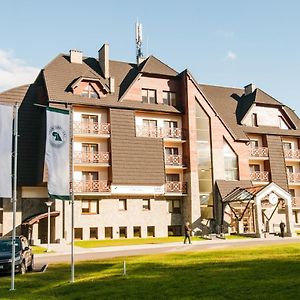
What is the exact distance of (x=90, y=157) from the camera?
38.5 meters

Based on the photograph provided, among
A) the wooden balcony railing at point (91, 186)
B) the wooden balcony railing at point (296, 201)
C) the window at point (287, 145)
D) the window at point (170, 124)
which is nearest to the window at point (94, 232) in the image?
the wooden balcony railing at point (91, 186)

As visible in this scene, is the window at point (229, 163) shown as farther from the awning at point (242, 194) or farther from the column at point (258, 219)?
the column at point (258, 219)

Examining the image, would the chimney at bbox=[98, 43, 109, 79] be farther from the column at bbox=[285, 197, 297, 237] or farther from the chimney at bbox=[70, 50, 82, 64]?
the column at bbox=[285, 197, 297, 237]

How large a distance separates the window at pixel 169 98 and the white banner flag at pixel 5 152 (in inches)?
1165

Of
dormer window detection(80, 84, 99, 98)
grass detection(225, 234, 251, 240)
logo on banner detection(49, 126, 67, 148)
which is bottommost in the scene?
grass detection(225, 234, 251, 240)

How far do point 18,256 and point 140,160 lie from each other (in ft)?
73.5

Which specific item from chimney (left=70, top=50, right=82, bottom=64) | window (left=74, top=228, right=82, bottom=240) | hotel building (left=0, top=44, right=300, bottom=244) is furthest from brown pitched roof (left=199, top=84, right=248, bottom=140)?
window (left=74, top=228, right=82, bottom=240)

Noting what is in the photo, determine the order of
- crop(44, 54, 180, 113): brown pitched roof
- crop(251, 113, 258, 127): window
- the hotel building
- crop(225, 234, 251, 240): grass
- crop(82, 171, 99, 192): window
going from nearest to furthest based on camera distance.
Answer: crop(225, 234, 251, 240): grass → crop(82, 171, 99, 192): window → the hotel building → crop(44, 54, 180, 113): brown pitched roof → crop(251, 113, 258, 127): window

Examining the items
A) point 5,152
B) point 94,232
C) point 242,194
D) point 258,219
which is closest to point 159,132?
point 242,194

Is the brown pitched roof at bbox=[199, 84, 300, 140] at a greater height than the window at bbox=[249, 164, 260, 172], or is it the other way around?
the brown pitched roof at bbox=[199, 84, 300, 140]

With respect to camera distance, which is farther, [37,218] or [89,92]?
[89,92]

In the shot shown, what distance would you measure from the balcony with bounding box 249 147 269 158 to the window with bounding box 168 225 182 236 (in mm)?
11145

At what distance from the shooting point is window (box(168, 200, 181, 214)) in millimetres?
41800

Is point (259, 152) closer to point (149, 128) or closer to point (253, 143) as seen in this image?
point (253, 143)
